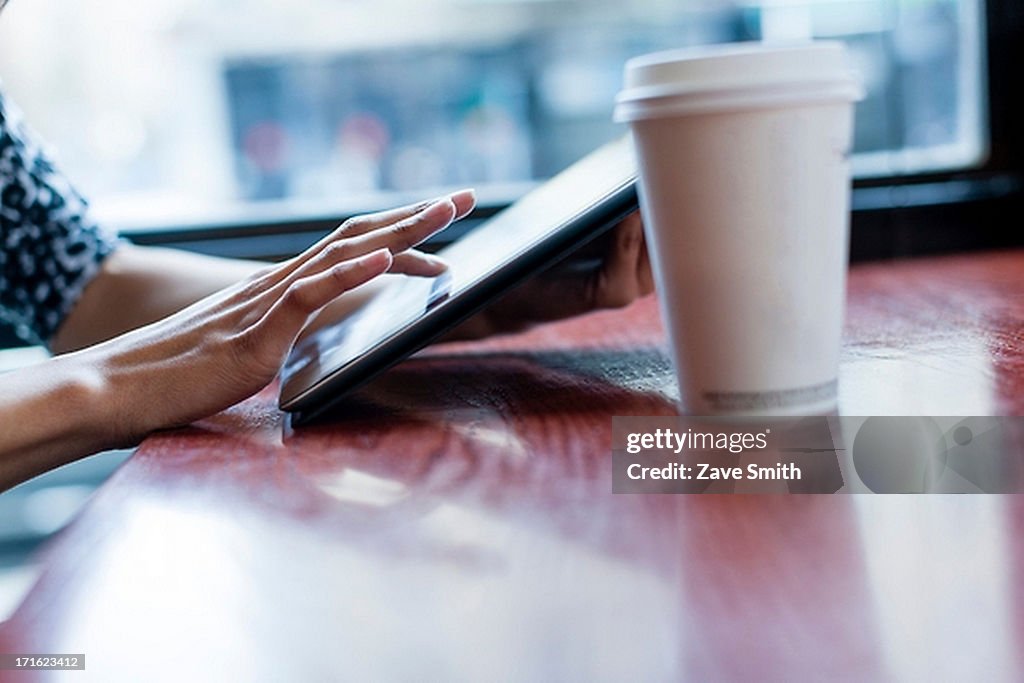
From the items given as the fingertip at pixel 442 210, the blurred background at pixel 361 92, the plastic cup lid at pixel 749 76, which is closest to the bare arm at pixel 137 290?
the blurred background at pixel 361 92

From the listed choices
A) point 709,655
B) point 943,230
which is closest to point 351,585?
point 709,655

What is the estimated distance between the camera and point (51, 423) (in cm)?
70

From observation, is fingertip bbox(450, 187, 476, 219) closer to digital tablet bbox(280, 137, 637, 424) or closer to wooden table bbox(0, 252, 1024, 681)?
digital tablet bbox(280, 137, 637, 424)

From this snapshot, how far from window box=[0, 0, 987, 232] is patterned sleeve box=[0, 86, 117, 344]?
1.24ft

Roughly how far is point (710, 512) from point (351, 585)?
0.15 meters

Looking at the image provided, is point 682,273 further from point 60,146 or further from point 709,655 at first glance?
point 60,146

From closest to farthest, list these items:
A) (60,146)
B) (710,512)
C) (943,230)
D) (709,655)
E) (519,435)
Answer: (709,655) < (710,512) < (519,435) < (943,230) < (60,146)

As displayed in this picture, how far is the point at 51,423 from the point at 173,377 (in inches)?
3.2

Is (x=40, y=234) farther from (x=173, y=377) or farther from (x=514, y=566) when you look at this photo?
(x=514, y=566)

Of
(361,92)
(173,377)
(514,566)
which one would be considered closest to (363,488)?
(514,566)

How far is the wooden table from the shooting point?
33 cm

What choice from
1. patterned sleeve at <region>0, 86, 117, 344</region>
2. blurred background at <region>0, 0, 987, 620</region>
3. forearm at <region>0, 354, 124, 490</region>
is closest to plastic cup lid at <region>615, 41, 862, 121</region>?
forearm at <region>0, 354, 124, 490</region>

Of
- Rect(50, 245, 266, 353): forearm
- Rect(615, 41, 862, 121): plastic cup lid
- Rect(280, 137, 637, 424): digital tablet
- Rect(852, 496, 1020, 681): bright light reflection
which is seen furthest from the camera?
Rect(50, 245, 266, 353): forearm

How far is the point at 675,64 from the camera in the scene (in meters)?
0.49
